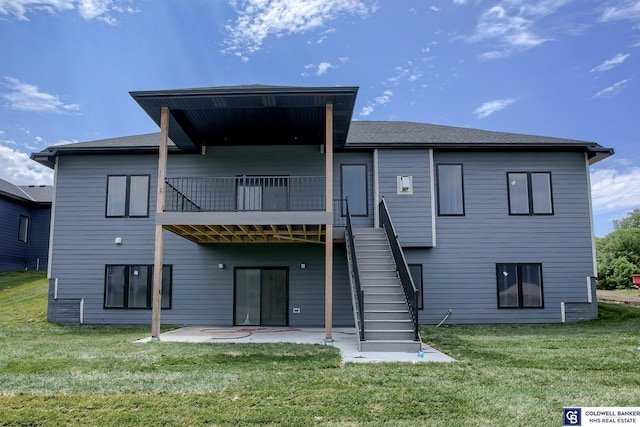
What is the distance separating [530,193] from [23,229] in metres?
21.0

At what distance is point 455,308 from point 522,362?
5.52 metres

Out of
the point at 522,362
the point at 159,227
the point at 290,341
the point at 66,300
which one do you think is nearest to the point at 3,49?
the point at 66,300

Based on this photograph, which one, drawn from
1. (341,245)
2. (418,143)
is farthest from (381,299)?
(418,143)

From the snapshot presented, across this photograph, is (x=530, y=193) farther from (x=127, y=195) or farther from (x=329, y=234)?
(x=127, y=195)

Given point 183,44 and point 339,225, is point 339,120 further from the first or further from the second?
point 183,44

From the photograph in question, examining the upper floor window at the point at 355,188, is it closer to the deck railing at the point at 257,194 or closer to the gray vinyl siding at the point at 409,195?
the gray vinyl siding at the point at 409,195

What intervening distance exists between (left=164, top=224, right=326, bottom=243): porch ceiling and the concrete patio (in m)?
2.36

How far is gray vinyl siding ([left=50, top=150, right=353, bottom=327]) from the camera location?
12.5m

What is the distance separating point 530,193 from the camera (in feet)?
42.0

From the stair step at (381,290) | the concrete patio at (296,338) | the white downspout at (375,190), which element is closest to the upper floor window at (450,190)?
the white downspout at (375,190)

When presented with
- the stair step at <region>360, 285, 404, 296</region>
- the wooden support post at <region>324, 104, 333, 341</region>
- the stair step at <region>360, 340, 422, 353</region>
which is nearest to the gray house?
the wooden support post at <region>324, 104, 333, 341</region>

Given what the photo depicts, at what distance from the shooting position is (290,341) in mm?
9258

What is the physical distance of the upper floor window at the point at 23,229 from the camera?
66.2 ft

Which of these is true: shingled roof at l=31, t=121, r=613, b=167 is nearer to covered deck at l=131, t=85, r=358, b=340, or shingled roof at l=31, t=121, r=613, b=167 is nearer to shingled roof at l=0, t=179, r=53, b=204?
covered deck at l=131, t=85, r=358, b=340
